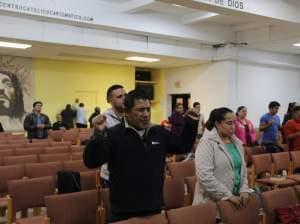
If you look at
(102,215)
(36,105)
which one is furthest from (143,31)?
(102,215)

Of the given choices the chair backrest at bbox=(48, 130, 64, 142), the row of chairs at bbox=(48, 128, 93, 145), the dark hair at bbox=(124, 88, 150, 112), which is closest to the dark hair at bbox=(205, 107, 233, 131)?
the dark hair at bbox=(124, 88, 150, 112)

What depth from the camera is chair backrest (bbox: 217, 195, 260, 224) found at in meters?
2.69

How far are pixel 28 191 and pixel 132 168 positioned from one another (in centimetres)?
167

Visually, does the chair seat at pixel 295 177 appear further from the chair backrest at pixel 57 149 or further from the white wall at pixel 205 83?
the white wall at pixel 205 83

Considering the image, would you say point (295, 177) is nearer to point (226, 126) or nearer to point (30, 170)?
point (226, 126)

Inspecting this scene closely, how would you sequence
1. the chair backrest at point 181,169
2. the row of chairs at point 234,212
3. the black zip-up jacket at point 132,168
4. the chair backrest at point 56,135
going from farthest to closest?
the chair backrest at point 56,135 < the chair backrest at point 181,169 < the row of chairs at point 234,212 < the black zip-up jacket at point 132,168

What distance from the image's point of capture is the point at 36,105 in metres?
7.30

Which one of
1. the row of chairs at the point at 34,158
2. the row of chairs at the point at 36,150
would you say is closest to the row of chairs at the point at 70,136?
the row of chairs at the point at 36,150

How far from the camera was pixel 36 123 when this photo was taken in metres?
7.37

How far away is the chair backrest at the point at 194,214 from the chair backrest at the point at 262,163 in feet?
8.89

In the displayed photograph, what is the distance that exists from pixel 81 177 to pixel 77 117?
28.6 feet

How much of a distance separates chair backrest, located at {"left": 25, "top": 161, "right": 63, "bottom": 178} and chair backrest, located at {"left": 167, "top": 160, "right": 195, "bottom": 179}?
1.34 metres

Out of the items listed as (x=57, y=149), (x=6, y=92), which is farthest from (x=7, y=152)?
(x=6, y=92)

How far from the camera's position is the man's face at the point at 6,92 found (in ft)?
36.5
